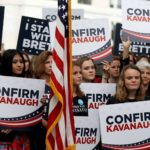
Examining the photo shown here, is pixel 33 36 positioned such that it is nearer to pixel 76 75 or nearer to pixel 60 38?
pixel 76 75

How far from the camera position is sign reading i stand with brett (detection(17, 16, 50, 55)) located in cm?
845

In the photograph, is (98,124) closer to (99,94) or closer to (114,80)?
(99,94)

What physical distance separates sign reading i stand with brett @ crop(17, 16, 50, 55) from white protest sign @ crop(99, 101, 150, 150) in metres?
2.66

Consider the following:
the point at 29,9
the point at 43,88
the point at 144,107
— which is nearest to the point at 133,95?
the point at 144,107

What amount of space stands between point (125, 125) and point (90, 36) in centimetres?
281

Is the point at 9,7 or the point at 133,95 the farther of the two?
the point at 9,7

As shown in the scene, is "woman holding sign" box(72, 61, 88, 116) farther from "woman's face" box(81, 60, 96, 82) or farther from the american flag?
the american flag

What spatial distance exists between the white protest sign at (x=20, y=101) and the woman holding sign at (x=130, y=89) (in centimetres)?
73

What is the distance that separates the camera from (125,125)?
6.03 metres

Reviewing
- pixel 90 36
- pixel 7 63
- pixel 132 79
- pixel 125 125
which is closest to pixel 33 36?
pixel 90 36

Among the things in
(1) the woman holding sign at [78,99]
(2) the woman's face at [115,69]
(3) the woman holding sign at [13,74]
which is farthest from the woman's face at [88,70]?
(3) the woman holding sign at [13,74]

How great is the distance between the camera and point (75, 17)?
952cm

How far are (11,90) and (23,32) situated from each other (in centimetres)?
257

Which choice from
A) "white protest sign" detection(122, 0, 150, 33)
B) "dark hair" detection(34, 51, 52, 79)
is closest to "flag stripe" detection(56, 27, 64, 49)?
"dark hair" detection(34, 51, 52, 79)
